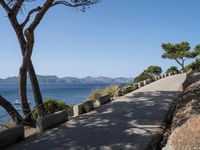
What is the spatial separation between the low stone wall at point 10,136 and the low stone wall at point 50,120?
123cm

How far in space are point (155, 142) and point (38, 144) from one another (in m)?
3.04

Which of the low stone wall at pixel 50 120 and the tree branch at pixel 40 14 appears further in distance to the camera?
the tree branch at pixel 40 14

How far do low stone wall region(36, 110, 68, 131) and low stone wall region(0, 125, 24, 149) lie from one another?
123 cm

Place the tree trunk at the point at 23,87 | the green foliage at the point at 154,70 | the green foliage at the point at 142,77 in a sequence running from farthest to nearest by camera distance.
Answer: the green foliage at the point at 154,70 → the green foliage at the point at 142,77 → the tree trunk at the point at 23,87

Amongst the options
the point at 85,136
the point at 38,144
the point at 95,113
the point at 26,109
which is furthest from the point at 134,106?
the point at 38,144

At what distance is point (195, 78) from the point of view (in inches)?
940

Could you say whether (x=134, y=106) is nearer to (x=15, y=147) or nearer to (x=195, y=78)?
(x=15, y=147)

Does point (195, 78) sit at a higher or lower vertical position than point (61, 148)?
higher

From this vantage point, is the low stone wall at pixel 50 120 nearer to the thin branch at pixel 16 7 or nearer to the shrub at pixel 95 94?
the thin branch at pixel 16 7

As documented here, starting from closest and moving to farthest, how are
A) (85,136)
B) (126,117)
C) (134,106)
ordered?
(85,136)
(126,117)
(134,106)

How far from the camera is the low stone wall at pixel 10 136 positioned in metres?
8.80

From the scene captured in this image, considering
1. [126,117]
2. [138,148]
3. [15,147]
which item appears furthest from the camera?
[126,117]

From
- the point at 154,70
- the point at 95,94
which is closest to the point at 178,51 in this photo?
the point at 154,70

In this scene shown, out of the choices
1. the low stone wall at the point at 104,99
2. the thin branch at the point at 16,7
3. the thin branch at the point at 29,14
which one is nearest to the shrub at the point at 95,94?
the low stone wall at the point at 104,99
